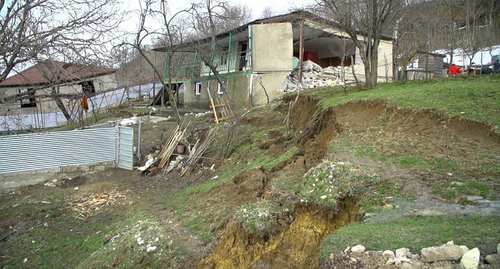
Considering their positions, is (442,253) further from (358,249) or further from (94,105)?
(94,105)

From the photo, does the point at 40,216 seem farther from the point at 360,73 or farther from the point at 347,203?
the point at 360,73

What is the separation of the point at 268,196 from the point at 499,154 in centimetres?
366

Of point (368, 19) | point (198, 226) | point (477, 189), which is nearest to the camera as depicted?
point (477, 189)

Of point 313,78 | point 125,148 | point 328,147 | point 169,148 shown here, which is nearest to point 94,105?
point 313,78

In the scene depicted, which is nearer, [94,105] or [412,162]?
[412,162]

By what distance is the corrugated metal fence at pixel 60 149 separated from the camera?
9.78 meters

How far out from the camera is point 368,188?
4941 millimetres

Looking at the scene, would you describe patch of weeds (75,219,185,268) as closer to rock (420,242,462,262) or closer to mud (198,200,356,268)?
mud (198,200,356,268)

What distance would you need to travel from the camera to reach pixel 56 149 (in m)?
10.3

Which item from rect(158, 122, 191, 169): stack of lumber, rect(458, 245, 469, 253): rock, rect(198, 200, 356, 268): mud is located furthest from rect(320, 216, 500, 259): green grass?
rect(158, 122, 191, 169): stack of lumber

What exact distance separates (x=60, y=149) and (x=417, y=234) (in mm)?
10084

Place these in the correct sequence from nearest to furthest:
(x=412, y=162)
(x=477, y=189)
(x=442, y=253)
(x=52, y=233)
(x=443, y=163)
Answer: (x=442, y=253) < (x=477, y=189) < (x=443, y=163) < (x=412, y=162) < (x=52, y=233)

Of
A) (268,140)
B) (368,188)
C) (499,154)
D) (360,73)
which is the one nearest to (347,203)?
(368,188)

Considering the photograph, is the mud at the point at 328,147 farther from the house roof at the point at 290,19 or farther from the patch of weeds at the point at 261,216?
the house roof at the point at 290,19
